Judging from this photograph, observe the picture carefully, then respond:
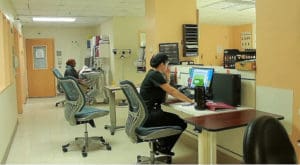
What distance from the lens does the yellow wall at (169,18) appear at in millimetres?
5031

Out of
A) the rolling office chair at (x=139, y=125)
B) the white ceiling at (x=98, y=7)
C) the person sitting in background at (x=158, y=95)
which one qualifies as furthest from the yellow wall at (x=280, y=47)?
the white ceiling at (x=98, y=7)

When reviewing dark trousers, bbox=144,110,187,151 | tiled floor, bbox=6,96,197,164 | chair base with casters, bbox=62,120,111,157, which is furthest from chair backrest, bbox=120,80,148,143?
chair base with casters, bbox=62,120,111,157

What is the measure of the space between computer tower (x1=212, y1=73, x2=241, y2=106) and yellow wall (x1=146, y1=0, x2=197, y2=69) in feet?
5.60

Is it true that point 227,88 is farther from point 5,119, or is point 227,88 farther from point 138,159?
point 5,119

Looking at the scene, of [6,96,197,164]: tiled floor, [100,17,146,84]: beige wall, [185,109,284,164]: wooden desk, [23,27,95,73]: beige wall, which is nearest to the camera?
[185,109,284,164]: wooden desk

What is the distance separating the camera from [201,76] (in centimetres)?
373

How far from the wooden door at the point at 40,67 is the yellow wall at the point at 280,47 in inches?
335

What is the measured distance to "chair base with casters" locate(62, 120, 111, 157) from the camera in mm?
4129

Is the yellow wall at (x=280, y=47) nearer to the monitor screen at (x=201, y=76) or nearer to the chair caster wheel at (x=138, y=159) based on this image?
the monitor screen at (x=201, y=76)

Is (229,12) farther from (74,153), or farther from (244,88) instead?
(74,153)

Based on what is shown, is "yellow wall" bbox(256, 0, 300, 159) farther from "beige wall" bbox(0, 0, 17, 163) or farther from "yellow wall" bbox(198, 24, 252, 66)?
"yellow wall" bbox(198, 24, 252, 66)

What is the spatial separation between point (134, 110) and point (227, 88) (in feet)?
3.47

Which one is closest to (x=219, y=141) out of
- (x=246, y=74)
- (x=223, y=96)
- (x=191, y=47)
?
(x=223, y=96)

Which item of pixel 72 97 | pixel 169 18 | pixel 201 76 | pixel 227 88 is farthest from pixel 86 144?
pixel 169 18
